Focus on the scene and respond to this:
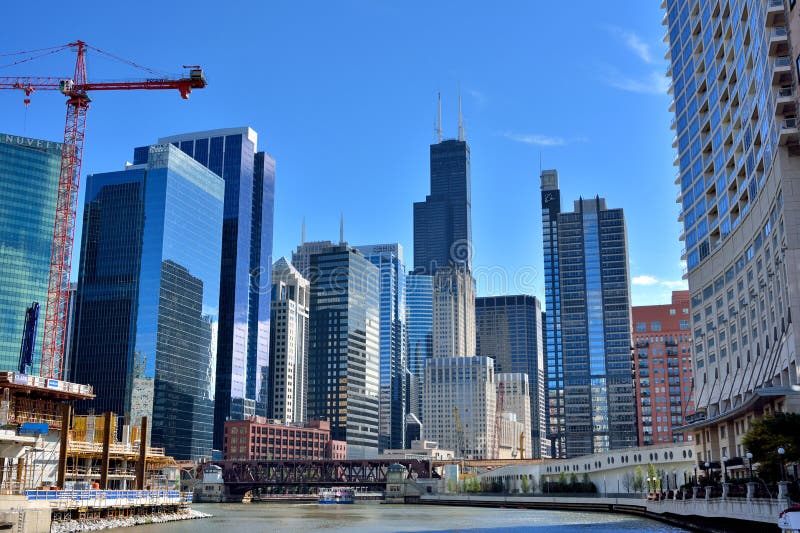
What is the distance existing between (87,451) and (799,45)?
289 feet

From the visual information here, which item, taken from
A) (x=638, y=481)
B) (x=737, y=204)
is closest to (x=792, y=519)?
(x=737, y=204)

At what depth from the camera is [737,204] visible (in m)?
115

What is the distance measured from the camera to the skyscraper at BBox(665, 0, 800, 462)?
8900 cm

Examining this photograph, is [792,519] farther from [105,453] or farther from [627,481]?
[627,481]

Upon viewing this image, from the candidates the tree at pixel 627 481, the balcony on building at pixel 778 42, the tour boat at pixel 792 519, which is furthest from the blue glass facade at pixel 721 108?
the tree at pixel 627 481

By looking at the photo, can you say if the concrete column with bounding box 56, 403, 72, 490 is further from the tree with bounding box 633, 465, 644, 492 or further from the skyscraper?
the tree with bounding box 633, 465, 644, 492

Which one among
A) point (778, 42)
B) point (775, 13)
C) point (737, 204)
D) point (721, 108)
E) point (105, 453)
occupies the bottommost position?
point (105, 453)

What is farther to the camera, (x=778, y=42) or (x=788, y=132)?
(x=778, y=42)

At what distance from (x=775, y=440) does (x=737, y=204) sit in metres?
51.7

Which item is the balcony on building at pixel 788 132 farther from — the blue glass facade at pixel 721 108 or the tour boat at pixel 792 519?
the tour boat at pixel 792 519

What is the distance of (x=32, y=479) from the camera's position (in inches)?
3590

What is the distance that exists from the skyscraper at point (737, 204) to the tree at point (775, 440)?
1085cm

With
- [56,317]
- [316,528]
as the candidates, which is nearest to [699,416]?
[316,528]

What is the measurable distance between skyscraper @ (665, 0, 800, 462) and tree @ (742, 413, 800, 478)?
35.6 ft
